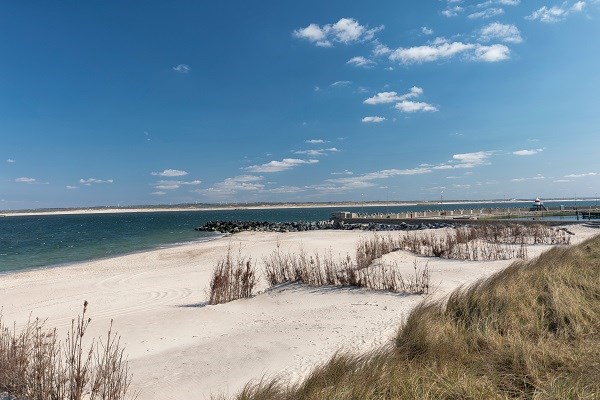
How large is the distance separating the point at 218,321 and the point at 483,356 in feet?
17.0

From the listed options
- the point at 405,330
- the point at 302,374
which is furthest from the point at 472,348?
the point at 302,374

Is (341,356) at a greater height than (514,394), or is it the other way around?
(341,356)

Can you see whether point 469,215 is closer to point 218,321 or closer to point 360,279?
point 360,279

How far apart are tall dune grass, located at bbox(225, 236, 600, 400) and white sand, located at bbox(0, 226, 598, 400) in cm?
90

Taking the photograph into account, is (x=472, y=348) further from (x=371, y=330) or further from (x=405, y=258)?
(x=405, y=258)

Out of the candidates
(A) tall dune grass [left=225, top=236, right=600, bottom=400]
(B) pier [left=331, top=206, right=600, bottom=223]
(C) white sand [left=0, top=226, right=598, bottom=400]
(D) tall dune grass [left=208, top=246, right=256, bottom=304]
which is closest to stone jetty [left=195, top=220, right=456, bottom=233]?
(B) pier [left=331, top=206, right=600, bottom=223]

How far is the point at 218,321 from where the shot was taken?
8.25m

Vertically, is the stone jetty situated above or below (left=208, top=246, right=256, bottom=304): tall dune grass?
below

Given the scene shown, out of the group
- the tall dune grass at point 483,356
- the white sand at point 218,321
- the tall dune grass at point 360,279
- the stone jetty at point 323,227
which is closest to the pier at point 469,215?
the stone jetty at point 323,227

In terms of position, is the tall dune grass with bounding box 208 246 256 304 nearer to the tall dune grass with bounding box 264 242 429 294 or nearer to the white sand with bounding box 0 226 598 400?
the white sand with bounding box 0 226 598 400

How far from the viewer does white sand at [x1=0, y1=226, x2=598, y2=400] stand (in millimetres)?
5410

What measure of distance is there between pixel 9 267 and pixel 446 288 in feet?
80.9

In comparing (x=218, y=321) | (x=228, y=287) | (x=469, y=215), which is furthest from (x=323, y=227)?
(x=218, y=321)

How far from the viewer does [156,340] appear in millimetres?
7121
